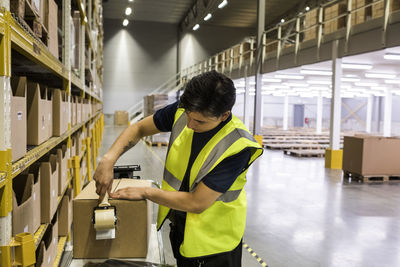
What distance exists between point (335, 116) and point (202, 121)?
8513 mm

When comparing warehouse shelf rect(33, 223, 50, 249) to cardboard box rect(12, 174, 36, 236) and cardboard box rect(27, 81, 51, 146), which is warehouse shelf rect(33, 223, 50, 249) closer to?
cardboard box rect(12, 174, 36, 236)

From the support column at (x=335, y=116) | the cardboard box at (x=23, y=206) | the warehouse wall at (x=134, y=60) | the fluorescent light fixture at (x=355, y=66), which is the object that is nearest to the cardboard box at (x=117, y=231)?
the cardboard box at (x=23, y=206)

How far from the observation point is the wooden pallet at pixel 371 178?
8.17 m

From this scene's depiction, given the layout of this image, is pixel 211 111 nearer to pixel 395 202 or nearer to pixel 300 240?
pixel 300 240

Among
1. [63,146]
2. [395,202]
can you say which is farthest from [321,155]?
[63,146]

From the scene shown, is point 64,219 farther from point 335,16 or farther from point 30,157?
point 335,16

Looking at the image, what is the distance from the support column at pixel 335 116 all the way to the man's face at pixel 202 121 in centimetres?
804

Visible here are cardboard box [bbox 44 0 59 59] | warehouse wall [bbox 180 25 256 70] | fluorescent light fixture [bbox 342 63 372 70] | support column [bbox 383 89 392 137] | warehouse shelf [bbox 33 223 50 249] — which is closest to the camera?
warehouse shelf [bbox 33 223 50 249]

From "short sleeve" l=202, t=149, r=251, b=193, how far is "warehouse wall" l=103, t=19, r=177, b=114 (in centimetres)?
2441

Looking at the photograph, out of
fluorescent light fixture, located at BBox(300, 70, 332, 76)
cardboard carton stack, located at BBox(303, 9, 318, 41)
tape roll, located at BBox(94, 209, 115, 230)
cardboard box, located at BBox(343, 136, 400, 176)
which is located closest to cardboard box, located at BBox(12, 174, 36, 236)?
tape roll, located at BBox(94, 209, 115, 230)

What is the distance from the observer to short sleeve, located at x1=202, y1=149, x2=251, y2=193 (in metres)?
1.57

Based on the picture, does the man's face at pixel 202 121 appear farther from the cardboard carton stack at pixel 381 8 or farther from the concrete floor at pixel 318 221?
the cardboard carton stack at pixel 381 8

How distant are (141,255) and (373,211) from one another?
16.2 ft

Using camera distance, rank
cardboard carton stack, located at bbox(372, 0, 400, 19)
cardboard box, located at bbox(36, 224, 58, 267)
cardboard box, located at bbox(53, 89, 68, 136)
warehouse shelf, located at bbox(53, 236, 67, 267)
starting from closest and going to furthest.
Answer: cardboard box, located at bbox(36, 224, 58, 267) → cardboard box, located at bbox(53, 89, 68, 136) → warehouse shelf, located at bbox(53, 236, 67, 267) → cardboard carton stack, located at bbox(372, 0, 400, 19)
